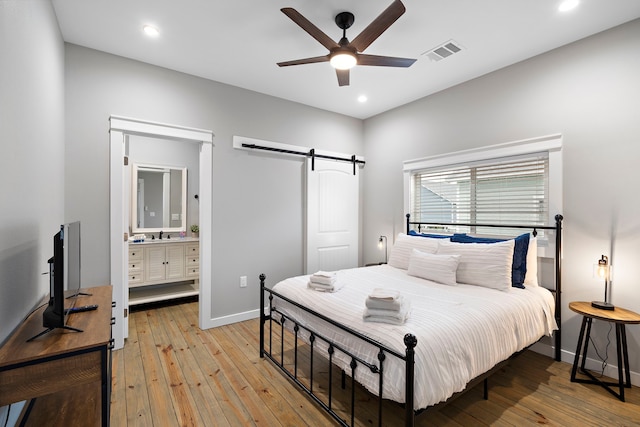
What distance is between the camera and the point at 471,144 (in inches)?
136

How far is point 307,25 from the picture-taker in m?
2.00

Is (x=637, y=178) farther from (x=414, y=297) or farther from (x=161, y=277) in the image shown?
(x=161, y=277)

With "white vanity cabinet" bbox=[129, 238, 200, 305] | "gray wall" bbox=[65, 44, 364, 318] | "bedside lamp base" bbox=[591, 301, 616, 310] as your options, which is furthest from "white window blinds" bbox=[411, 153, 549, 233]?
"white vanity cabinet" bbox=[129, 238, 200, 305]

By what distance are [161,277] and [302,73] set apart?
3.46 meters

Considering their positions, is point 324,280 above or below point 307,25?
below

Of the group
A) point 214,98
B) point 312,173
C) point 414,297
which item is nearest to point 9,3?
point 214,98

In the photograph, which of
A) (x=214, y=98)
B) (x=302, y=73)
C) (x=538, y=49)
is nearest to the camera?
(x=538, y=49)

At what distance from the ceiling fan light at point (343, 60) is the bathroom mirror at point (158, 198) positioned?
11.7ft

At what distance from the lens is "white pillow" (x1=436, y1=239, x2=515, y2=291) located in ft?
8.32

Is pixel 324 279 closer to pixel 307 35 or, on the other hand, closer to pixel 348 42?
pixel 348 42

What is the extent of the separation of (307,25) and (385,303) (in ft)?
6.21

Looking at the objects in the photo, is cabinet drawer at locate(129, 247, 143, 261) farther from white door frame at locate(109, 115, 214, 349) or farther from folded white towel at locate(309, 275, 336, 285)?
folded white towel at locate(309, 275, 336, 285)

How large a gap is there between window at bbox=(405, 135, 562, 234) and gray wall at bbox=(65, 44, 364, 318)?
1.38 metres

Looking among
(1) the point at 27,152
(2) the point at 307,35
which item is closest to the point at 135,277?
(1) the point at 27,152
